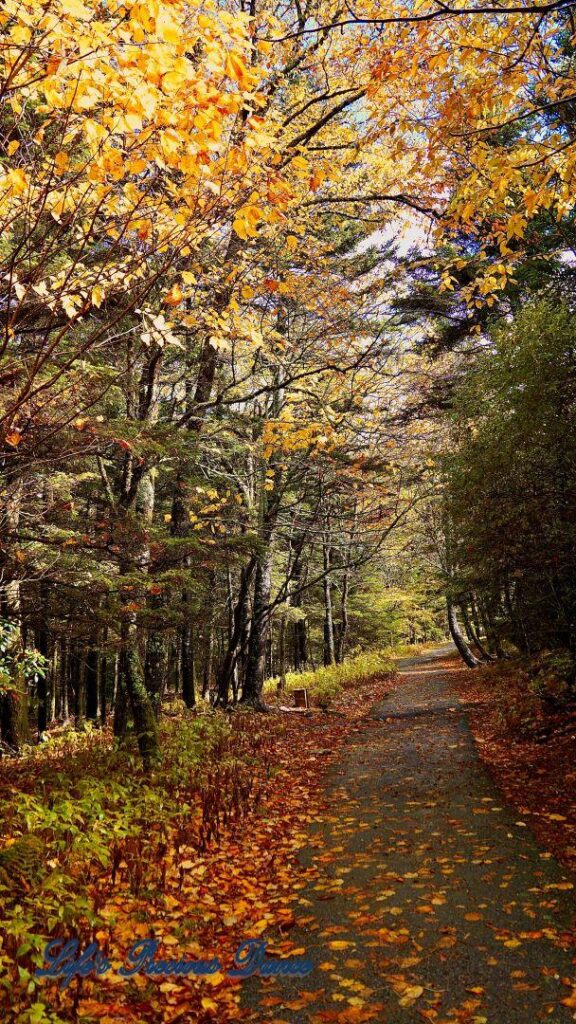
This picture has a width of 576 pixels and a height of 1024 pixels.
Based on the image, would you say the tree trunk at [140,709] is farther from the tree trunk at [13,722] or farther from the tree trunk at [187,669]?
the tree trunk at [187,669]

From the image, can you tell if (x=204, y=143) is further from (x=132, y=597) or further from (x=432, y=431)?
(x=432, y=431)

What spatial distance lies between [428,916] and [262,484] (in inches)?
353

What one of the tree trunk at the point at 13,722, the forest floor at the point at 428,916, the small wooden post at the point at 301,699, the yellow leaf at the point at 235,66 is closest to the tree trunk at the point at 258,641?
the small wooden post at the point at 301,699

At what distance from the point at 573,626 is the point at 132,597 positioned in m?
5.66

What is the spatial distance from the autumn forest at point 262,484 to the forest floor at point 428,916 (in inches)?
1.0

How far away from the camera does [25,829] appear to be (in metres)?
4.71

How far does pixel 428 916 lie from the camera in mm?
3945

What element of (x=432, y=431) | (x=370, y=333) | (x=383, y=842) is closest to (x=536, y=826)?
(x=383, y=842)

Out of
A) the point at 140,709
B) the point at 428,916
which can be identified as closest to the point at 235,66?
the point at 428,916

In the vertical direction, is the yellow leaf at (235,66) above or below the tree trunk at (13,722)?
above

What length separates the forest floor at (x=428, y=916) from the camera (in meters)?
3.10

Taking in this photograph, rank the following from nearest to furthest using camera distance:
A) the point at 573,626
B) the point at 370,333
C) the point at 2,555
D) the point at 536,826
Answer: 1. the point at 536,826
2. the point at 2,555
3. the point at 573,626
4. the point at 370,333

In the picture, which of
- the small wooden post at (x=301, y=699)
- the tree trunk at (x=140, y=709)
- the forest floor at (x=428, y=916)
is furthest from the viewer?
the small wooden post at (x=301, y=699)

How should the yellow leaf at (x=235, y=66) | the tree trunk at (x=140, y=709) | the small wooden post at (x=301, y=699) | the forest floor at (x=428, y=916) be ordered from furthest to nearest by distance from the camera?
the small wooden post at (x=301, y=699)
the tree trunk at (x=140, y=709)
the forest floor at (x=428, y=916)
the yellow leaf at (x=235, y=66)
